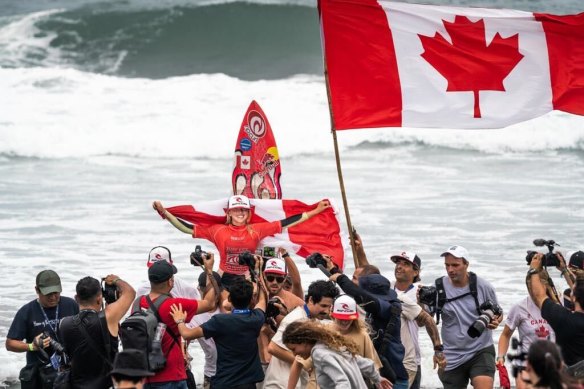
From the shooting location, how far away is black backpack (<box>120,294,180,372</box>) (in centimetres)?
728

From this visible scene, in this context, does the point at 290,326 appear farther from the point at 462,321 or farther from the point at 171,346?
the point at 462,321

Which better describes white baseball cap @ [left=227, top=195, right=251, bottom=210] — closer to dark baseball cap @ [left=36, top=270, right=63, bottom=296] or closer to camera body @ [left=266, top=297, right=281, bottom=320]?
camera body @ [left=266, top=297, right=281, bottom=320]

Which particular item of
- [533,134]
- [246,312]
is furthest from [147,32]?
[246,312]

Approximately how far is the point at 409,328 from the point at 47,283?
105 inches

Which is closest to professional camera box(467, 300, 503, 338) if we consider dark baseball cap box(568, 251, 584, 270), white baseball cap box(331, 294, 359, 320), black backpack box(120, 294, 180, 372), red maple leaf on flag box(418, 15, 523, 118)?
dark baseball cap box(568, 251, 584, 270)

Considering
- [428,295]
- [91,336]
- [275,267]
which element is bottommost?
[428,295]

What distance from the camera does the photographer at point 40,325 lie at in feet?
27.3

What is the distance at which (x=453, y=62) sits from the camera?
10.4 meters

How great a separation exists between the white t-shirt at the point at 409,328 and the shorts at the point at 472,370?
41 cm

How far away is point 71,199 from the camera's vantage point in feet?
68.5

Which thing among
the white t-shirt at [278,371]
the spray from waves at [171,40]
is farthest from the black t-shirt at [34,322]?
the spray from waves at [171,40]

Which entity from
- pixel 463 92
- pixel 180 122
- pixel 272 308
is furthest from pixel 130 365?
pixel 180 122

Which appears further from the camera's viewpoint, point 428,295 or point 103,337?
point 428,295

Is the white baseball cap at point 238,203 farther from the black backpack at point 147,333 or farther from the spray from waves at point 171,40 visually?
the spray from waves at point 171,40
